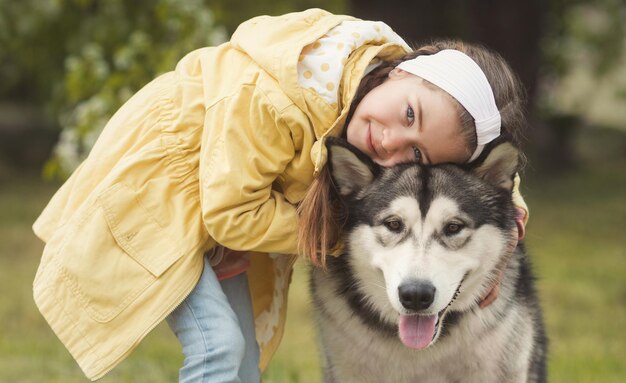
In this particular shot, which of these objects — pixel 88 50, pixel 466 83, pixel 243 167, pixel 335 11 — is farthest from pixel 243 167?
pixel 335 11

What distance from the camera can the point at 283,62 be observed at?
10.9 ft

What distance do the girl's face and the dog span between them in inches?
2.4

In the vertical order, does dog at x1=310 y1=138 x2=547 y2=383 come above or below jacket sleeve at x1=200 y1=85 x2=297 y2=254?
below

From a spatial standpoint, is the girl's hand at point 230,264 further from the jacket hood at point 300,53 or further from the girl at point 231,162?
the jacket hood at point 300,53

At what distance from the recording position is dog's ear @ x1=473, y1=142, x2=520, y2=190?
11.1 feet

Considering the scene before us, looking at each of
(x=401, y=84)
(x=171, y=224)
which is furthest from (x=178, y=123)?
(x=401, y=84)

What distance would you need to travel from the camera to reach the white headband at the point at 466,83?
11.0 ft

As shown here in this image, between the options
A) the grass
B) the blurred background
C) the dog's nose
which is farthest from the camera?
the blurred background

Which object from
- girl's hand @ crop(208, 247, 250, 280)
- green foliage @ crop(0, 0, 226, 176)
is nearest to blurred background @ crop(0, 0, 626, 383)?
green foliage @ crop(0, 0, 226, 176)

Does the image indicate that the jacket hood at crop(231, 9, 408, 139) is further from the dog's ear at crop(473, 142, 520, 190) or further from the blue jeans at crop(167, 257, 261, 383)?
the blue jeans at crop(167, 257, 261, 383)

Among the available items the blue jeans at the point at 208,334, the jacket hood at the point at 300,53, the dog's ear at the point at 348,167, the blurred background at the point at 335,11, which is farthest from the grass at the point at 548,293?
the blue jeans at the point at 208,334

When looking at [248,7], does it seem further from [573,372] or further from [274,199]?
[274,199]

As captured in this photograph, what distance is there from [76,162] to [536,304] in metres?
3.78

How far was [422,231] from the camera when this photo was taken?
328 cm
